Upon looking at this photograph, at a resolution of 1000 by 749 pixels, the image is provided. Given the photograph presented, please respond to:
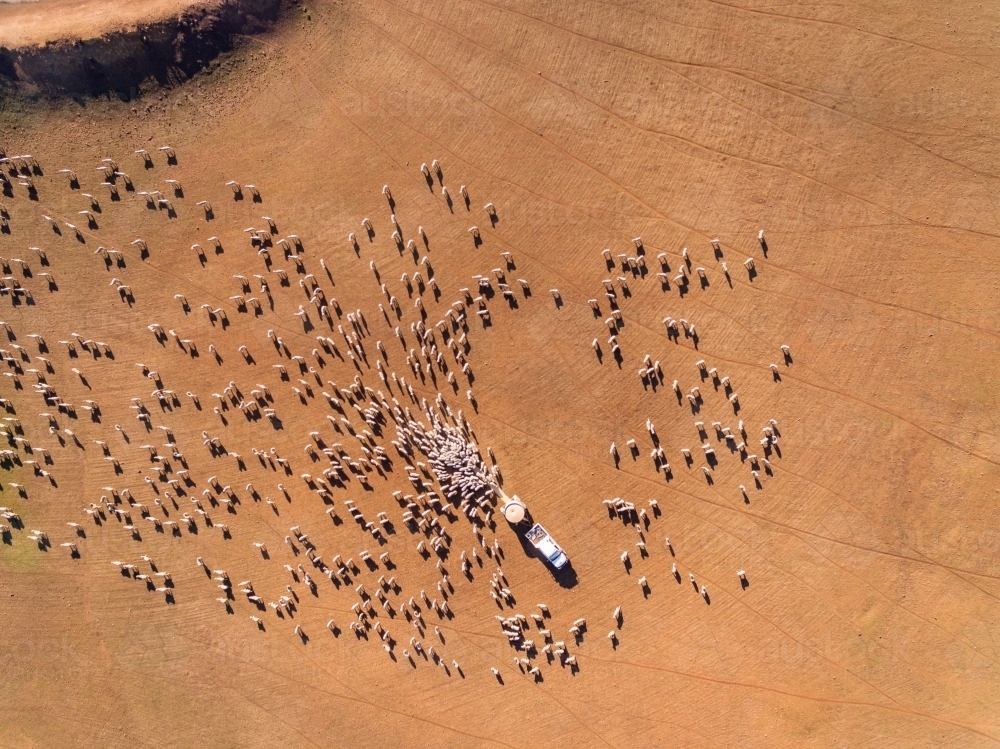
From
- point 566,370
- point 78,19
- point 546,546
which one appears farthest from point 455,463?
point 78,19

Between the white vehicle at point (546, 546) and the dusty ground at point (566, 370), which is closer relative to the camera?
the white vehicle at point (546, 546)

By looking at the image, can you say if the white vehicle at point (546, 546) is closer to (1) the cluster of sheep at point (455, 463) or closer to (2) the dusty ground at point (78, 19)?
(1) the cluster of sheep at point (455, 463)

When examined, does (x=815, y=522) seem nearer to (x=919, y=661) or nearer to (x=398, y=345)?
(x=919, y=661)

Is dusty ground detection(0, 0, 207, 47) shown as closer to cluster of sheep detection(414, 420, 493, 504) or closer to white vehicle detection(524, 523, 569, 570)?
cluster of sheep detection(414, 420, 493, 504)

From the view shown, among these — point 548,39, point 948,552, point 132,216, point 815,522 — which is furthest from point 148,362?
point 948,552

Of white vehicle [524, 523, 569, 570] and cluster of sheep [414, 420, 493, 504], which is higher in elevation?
cluster of sheep [414, 420, 493, 504]

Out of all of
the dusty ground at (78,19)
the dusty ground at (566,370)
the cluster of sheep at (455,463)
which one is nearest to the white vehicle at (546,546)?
the dusty ground at (566,370)

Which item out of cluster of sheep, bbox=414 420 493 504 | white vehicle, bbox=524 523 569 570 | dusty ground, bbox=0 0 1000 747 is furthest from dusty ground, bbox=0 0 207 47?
white vehicle, bbox=524 523 569 570
